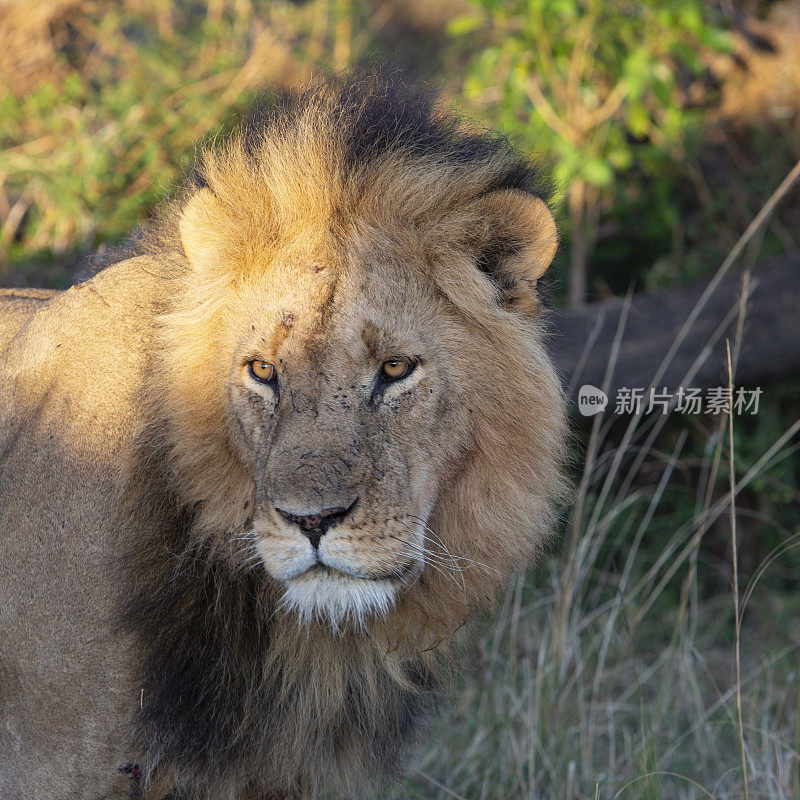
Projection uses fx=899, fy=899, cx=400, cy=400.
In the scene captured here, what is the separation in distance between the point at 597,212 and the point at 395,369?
14.7 feet

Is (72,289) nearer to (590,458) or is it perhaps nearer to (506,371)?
(506,371)

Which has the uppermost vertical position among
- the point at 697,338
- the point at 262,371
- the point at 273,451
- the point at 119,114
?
the point at 119,114

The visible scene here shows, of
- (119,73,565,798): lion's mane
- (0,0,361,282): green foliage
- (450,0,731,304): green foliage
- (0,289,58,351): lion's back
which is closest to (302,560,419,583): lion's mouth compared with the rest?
(119,73,565,798): lion's mane

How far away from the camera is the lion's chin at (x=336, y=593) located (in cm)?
185

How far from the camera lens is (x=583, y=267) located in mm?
5617

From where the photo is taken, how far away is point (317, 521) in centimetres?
179

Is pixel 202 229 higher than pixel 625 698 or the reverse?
higher

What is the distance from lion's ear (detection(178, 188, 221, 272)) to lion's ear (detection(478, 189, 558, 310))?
64 centimetres

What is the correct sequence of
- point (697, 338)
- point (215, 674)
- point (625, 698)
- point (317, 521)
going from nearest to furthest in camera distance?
point (317, 521) → point (215, 674) → point (625, 698) → point (697, 338)

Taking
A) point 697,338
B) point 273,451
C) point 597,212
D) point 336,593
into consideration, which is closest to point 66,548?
point 273,451

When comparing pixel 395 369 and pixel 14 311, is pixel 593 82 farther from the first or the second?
pixel 395 369

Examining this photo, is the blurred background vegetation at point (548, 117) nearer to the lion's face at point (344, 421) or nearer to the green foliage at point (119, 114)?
the green foliage at point (119, 114)

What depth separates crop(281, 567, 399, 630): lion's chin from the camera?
6.08 feet

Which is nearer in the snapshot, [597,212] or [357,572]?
[357,572]
